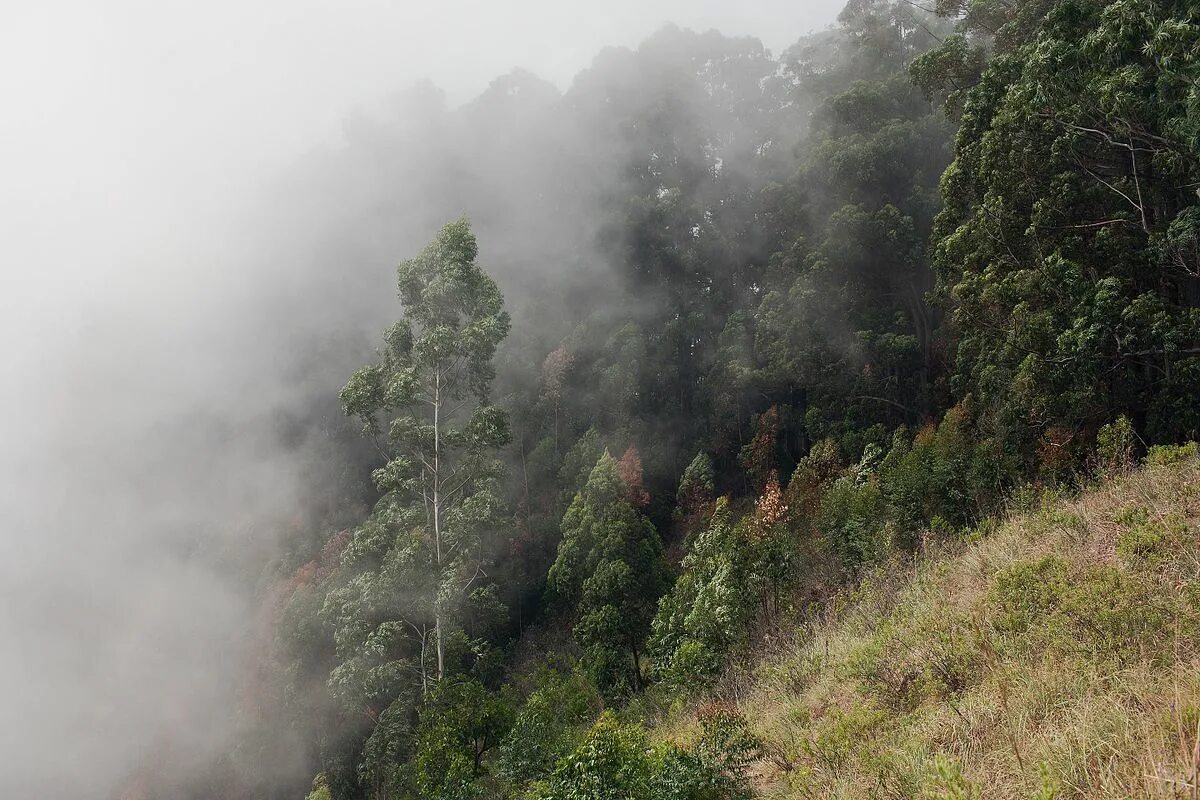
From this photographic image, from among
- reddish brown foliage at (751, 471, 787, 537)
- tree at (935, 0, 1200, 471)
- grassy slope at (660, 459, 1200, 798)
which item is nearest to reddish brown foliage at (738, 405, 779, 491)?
reddish brown foliage at (751, 471, 787, 537)

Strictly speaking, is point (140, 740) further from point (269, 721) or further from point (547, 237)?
point (547, 237)

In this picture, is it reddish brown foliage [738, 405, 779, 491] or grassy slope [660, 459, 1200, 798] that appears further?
reddish brown foliage [738, 405, 779, 491]

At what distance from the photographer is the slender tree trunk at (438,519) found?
1312cm

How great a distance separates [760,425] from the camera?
26.7m

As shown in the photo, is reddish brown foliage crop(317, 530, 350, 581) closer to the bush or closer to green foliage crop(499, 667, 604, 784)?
green foliage crop(499, 667, 604, 784)

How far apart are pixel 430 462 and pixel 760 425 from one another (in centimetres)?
1578

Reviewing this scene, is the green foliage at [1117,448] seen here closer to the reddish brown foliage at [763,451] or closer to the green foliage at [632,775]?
the green foliage at [632,775]

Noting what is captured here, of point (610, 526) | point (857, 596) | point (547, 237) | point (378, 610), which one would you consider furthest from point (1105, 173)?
Result: point (547, 237)

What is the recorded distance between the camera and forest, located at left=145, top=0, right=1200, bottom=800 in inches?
216

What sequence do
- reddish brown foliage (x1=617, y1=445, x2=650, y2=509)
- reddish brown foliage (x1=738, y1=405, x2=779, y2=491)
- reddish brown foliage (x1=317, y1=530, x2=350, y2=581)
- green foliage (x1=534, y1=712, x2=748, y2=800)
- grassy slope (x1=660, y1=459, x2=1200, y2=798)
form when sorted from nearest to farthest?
1. grassy slope (x1=660, y1=459, x2=1200, y2=798)
2. green foliage (x1=534, y1=712, x2=748, y2=800)
3. reddish brown foliage (x1=738, y1=405, x2=779, y2=491)
4. reddish brown foliage (x1=617, y1=445, x2=650, y2=509)
5. reddish brown foliage (x1=317, y1=530, x2=350, y2=581)

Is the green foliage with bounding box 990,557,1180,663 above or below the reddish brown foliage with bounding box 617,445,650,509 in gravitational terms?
below

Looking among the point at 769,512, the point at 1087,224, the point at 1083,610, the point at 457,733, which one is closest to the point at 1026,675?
the point at 1083,610

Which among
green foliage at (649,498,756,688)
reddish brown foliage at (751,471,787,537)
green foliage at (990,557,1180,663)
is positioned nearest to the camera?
green foliage at (990,557,1180,663)

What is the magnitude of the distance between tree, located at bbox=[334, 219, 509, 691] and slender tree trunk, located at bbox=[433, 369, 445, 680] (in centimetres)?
3
